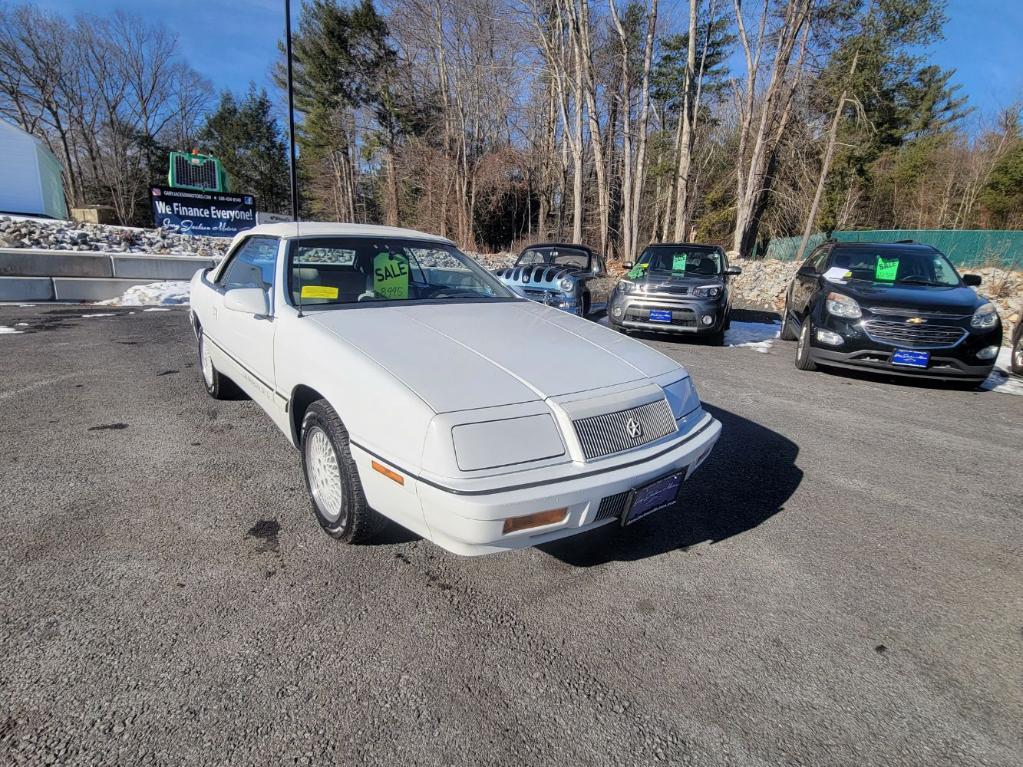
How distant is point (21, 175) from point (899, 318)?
102ft

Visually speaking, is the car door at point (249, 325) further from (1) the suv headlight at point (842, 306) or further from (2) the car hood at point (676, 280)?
(1) the suv headlight at point (842, 306)

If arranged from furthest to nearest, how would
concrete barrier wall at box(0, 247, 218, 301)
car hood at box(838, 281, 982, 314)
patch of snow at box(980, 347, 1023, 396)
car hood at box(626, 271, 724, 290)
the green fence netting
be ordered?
the green fence netting → concrete barrier wall at box(0, 247, 218, 301) → car hood at box(626, 271, 724, 290) → patch of snow at box(980, 347, 1023, 396) → car hood at box(838, 281, 982, 314)

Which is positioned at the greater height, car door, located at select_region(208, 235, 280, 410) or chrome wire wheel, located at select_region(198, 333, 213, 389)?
car door, located at select_region(208, 235, 280, 410)

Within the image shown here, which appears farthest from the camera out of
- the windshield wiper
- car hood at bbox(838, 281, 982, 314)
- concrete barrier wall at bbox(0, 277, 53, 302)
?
concrete barrier wall at bbox(0, 277, 53, 302)

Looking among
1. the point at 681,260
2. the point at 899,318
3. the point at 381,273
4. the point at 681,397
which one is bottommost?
the point at 681,397

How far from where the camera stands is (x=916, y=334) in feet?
16.9

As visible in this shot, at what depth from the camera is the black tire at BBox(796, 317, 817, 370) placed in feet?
19.8

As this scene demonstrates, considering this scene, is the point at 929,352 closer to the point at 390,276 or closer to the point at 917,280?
the point at 917,280

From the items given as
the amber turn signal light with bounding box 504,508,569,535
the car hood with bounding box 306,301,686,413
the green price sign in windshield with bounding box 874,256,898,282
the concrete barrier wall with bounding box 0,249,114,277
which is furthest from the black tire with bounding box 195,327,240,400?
the concrete barrier wall with bounding box 0,249,114,277

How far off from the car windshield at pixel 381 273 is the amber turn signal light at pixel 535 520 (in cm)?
169

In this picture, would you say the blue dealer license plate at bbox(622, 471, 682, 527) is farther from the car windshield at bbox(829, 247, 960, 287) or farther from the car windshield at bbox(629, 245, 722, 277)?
the car windshield at bbox(629, 245, 722, 277)

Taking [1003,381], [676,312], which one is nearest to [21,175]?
[676,312]

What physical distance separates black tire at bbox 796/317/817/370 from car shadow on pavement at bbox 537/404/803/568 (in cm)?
262

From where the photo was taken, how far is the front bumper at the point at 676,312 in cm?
727
